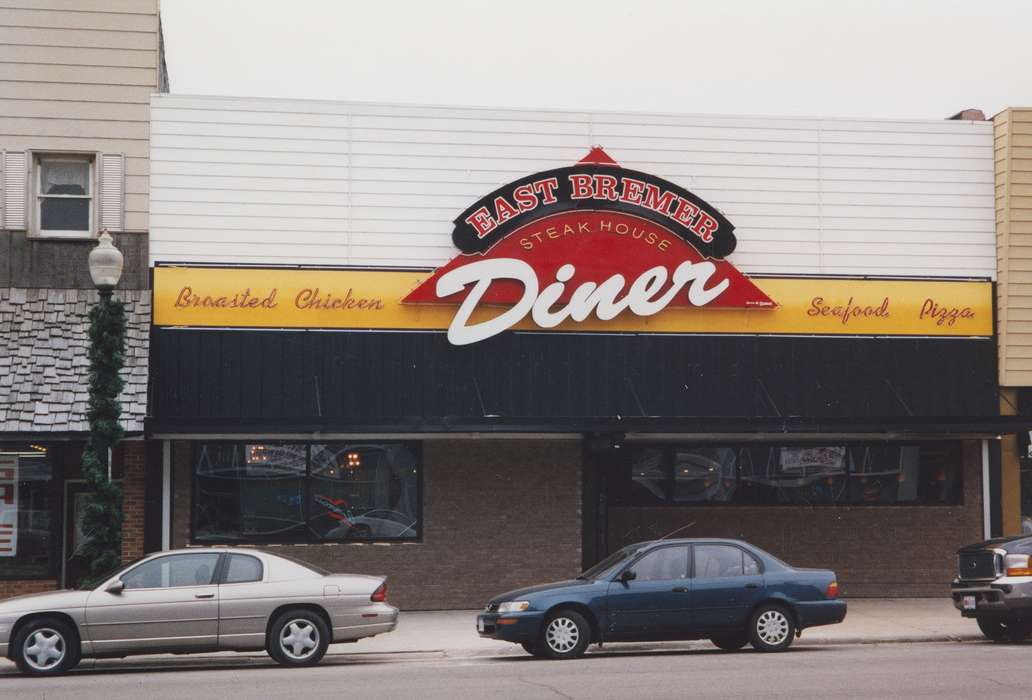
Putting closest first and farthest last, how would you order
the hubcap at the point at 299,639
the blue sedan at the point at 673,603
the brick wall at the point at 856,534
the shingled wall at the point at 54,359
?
the hubcap at the point at 299,639 → the blue sedan at the point at 673,603 → the shingled wall at the point at 54,359 → the brick wall at the point at 856,534

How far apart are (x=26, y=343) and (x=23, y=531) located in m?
2.93

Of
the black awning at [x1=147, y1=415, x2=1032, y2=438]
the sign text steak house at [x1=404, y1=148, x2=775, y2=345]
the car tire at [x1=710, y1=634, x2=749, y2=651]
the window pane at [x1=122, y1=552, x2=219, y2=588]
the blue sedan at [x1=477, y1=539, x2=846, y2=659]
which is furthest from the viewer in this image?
the sign text steak house at [x1=404, y1=148, x2=775, y2=345]

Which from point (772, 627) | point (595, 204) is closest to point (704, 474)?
point (595, 204)

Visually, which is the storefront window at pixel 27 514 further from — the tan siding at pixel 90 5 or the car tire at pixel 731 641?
the car tire at pixel 731 641

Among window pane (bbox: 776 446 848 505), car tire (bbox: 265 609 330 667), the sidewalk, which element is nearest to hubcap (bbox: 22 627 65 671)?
the sidewalk

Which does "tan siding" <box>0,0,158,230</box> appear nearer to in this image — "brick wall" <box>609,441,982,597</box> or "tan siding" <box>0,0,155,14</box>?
"tan siding" <box>0,0,155,14</box>

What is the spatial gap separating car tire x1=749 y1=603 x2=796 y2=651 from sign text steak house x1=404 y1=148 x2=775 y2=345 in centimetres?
639

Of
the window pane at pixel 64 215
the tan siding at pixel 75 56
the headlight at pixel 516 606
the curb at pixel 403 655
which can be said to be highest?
the tan siding at pixel 75 56

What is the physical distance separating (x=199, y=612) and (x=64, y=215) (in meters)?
8.39

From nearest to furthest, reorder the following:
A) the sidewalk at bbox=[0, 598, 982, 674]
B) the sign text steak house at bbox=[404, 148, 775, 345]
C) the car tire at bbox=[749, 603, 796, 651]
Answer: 1. the car tire at bbox=[749, 603, 796, 651]
2. the sidewalk at bbox=[0, 598, 982, 674]
3. the sign text steak house at bbox=[404, 148, 775, 345]

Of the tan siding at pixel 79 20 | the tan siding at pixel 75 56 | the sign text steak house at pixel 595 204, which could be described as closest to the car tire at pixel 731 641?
the sign text steak house at pixel 595 204

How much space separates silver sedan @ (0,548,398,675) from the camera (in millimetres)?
14570

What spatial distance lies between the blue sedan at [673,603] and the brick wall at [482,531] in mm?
5022

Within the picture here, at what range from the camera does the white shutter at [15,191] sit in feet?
66.3
